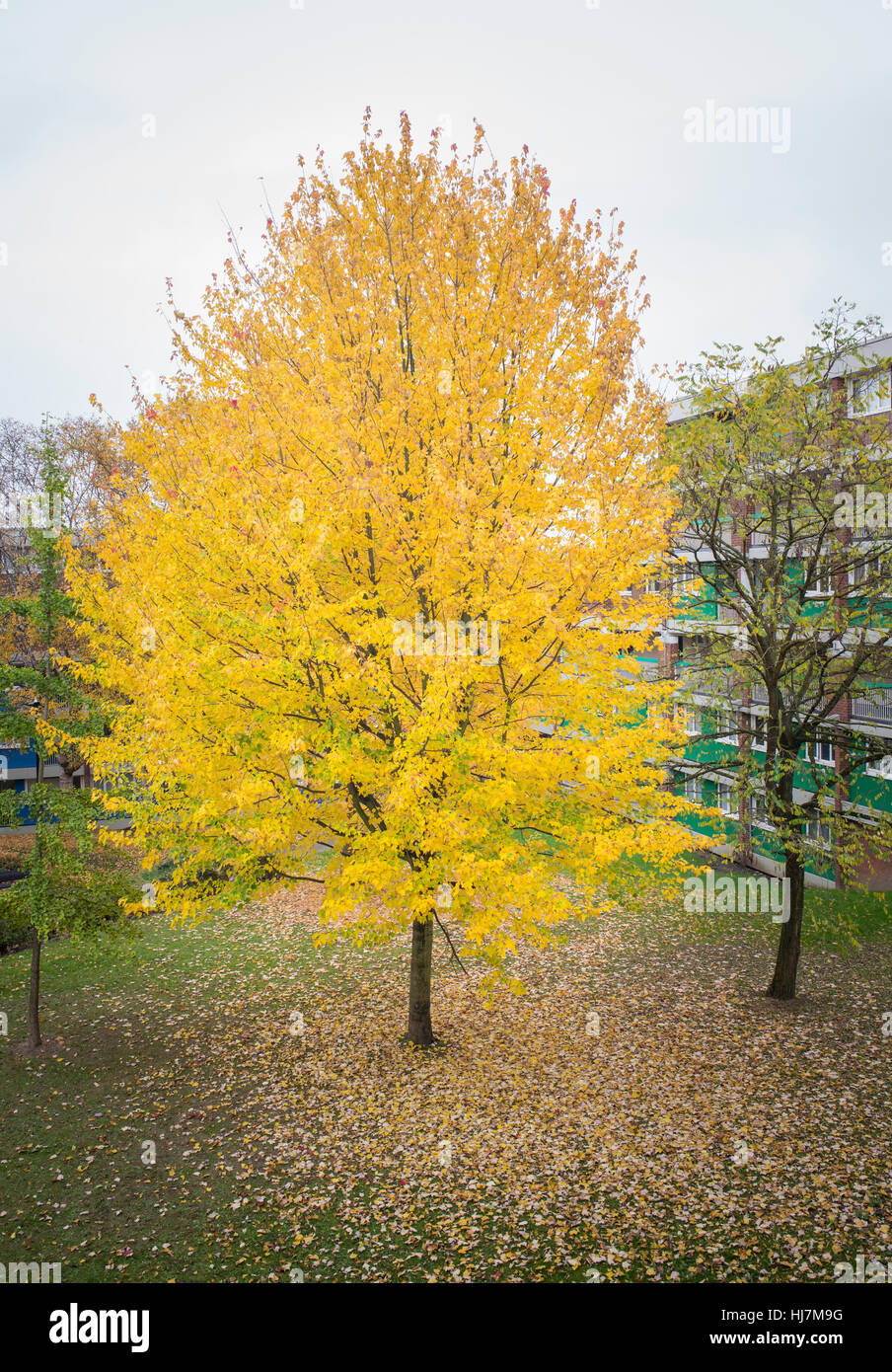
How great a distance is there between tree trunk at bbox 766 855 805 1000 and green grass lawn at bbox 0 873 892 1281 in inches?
15.1

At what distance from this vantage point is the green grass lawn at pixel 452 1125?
8258 millimetres

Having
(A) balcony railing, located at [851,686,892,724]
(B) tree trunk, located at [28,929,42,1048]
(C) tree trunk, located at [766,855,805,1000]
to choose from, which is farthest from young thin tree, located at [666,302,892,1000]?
(B) tree trunk, located at [28,929,42,1048]

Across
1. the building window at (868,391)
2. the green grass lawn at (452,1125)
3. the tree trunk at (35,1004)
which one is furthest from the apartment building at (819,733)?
the tree trunk at (35,1004)

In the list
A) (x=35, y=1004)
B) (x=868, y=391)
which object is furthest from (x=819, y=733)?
(x=35, y=1004)

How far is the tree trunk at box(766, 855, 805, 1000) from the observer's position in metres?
14.6

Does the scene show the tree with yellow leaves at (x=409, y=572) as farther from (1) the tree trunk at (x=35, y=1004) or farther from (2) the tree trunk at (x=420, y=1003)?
(1) the tree trunk at (x=35, y=1004)

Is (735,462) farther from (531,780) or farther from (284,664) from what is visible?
(284,664)

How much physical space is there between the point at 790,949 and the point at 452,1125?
8156 mm

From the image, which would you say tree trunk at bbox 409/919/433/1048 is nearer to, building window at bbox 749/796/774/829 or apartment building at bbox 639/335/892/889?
apartment building at bbox 639/335/892/889

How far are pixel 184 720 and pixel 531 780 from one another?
458 centimetres

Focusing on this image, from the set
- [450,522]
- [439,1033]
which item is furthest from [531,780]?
[439,1033]

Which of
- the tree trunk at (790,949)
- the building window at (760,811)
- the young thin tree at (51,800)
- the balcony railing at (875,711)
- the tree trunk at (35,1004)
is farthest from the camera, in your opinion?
the balcony railing at (875,711)

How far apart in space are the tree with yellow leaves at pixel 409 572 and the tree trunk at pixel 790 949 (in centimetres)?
538

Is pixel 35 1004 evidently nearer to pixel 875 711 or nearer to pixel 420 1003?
pixel 420 1003
